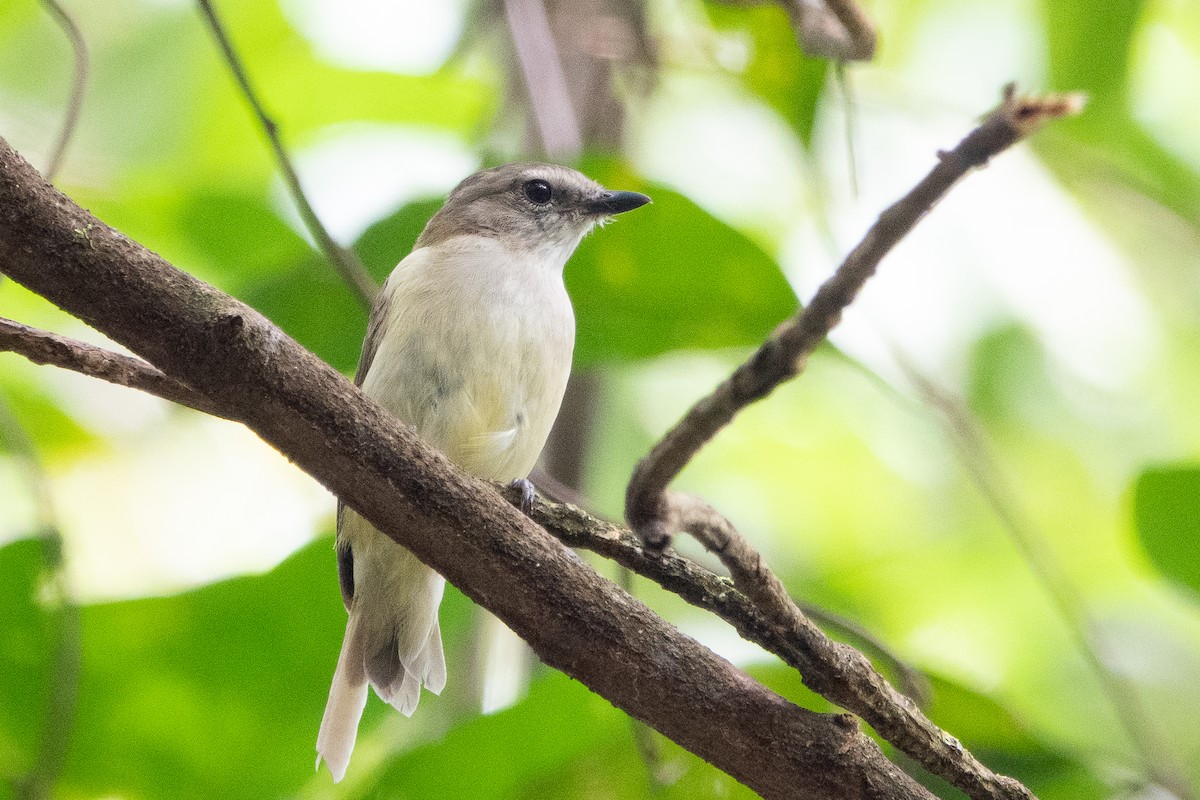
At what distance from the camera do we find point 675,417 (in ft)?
19.4

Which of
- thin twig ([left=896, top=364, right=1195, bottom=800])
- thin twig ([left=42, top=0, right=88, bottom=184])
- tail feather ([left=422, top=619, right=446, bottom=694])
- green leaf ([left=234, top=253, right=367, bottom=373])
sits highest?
thin twig ([left=896, top=364, right=1195, bottom=800])

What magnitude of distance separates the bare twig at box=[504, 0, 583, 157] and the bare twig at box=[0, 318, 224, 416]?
200 cm

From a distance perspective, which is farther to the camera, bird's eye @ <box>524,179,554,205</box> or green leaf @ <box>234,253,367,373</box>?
bird's eye @ <box>524,179,554,205</box>

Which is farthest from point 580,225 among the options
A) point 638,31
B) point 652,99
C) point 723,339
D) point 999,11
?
point 999,11

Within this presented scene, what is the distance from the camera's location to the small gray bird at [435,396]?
331cm

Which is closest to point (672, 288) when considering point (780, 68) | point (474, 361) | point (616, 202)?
point (616, 202)

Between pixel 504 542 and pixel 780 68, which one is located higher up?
pixel 780 68

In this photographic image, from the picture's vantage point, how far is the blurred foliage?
312cm

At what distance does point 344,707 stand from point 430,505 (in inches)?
54.7

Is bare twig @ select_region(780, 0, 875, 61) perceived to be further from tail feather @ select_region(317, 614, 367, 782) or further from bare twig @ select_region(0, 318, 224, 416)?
tail feather @ select_region(317, 614, 367, 782)

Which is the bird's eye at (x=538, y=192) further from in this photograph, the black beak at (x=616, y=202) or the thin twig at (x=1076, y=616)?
the thin twig at (x=1076, y=616)

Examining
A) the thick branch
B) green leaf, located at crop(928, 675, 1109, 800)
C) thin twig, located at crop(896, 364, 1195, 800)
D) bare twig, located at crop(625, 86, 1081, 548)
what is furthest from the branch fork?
thin twig, located at crop(896, 364, 1195, 800)

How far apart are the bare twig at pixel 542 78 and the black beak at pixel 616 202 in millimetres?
192

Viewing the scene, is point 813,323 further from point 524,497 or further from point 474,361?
point 474,361
